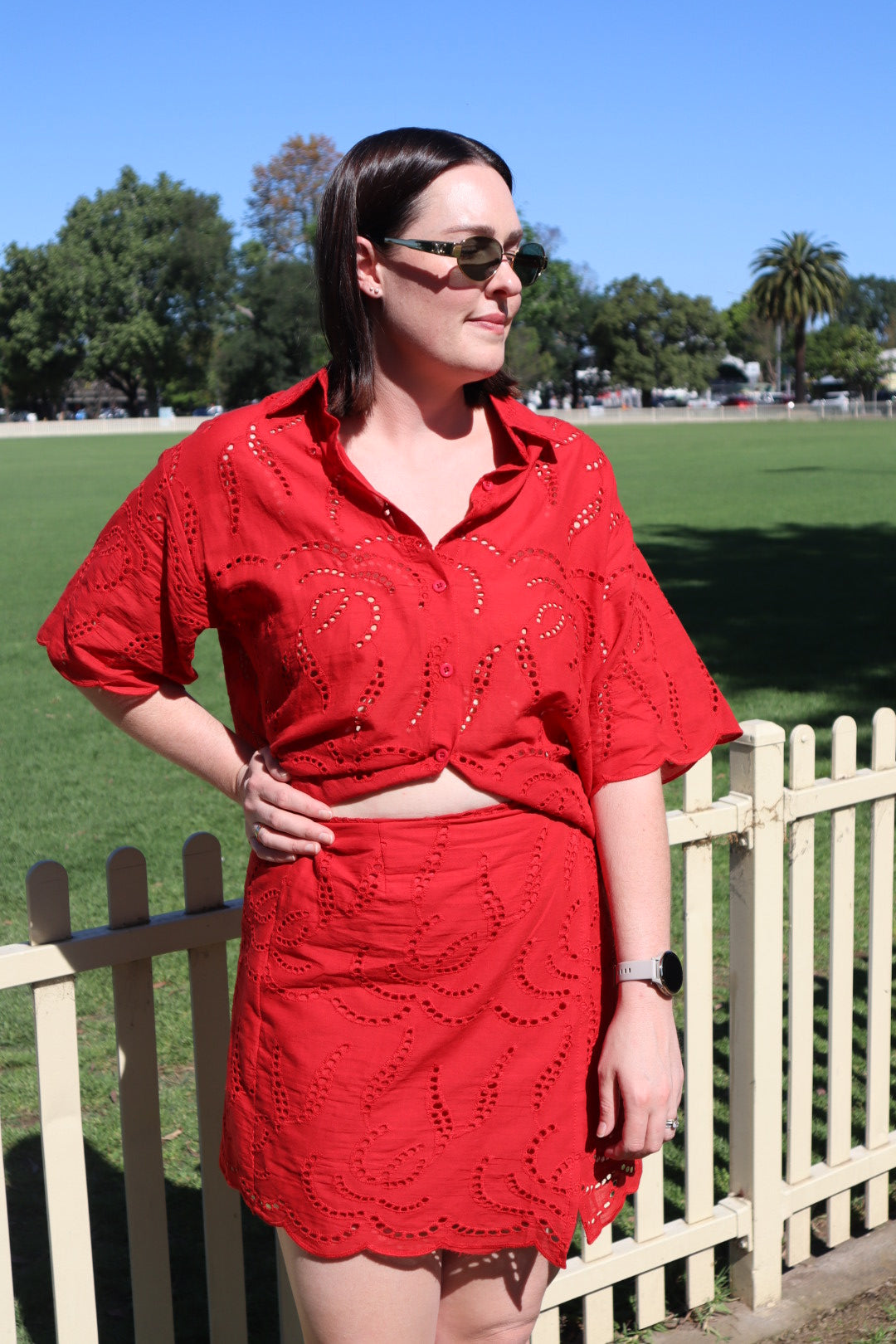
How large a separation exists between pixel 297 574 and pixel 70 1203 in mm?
1220

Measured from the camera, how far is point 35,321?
96938mm

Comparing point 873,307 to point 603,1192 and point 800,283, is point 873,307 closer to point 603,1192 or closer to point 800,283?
point 800,283

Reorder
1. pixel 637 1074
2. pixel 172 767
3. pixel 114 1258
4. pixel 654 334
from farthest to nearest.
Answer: pixel 654 334
pixel 172 767
pixel 114 1258
pixel 637 1074

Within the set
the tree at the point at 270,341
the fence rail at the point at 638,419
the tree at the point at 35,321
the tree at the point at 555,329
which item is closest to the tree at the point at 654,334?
the tree at the point at 555,329

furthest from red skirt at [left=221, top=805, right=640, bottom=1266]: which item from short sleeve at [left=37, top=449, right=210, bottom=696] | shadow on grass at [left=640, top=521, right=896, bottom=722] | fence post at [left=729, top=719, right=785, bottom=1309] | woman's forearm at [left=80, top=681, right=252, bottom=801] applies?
shadow on grass at [left=640, top=521, right=896, bottom=722]

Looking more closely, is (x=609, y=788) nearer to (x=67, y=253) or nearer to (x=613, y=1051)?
(x=613, y=1051)

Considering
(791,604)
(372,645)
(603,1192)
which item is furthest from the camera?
(791,604)

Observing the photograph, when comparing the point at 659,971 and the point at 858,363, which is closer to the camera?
the point at 659,971

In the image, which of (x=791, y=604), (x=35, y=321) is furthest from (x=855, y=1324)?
(x=35, y=321)

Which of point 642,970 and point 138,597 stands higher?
point 138,597

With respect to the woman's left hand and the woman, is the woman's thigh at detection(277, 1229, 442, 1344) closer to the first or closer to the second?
the woman

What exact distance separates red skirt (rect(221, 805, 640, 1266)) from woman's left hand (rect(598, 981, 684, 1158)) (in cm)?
9

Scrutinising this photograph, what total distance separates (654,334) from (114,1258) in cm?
11279

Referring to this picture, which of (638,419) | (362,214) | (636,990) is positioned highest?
(638,419)
